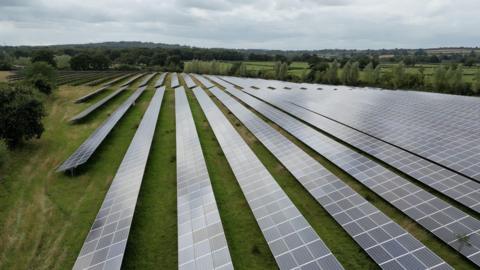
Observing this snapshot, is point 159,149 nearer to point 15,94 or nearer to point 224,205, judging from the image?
point 224,205

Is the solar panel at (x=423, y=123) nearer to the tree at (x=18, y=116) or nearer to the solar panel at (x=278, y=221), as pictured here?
the solar panel at (x=278, y=221)

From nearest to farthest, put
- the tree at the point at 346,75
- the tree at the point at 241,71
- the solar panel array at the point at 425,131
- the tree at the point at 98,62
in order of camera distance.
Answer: the solar panel array at the point at 425,131
the tree at the point at 346,75
the tree at the point at 241,71
the tree at the point at 98,62

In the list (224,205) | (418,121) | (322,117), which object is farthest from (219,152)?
(418,121)

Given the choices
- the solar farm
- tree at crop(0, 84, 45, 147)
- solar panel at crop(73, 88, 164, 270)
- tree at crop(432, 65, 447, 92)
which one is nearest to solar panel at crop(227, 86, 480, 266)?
the solar farm

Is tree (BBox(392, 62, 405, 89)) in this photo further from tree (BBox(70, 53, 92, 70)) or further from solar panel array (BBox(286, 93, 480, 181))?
tree (BBox(70, 53, 92, 70))

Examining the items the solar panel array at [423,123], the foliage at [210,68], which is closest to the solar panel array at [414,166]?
the solar panel array at [423,123]
